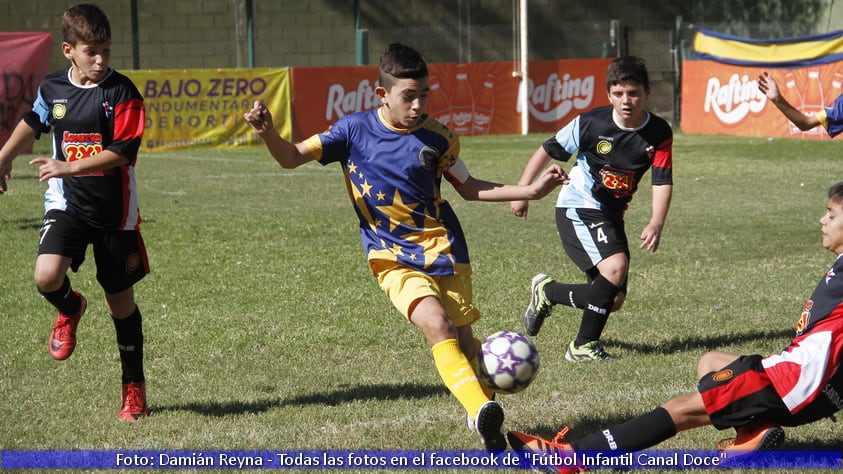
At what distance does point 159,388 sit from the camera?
234 inches

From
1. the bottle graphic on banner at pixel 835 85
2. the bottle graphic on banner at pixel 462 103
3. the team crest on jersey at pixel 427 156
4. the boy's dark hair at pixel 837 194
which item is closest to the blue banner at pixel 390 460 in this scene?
the boy's dark hair at pixel 837 194

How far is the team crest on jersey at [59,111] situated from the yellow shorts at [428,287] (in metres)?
1.67

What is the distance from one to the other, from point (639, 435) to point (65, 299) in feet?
9.83

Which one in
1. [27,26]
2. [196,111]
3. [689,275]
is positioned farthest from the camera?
[27,26]

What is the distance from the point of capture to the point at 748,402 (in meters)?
4.25

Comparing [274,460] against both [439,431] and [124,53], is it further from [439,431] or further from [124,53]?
[124,53]

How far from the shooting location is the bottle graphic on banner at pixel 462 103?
83.6 feet

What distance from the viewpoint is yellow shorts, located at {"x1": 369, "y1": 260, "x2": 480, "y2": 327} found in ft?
16.0

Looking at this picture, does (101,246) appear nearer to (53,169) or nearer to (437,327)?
(53,169)

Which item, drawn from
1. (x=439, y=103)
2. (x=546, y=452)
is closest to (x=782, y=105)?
(x=546, y=452)

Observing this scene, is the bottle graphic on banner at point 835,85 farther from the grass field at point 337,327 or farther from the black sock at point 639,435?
the black sock at point 639,435

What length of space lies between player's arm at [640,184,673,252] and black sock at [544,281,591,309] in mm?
671

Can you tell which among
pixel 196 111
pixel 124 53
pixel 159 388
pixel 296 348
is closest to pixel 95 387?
pixel 159 388

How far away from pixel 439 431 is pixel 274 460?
815 millimetres
